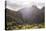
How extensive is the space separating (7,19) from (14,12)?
0.17 meters

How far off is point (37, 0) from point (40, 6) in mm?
120

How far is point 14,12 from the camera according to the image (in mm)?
1358

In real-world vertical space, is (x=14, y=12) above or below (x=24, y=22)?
above

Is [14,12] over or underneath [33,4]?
underneath

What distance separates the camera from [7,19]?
1341mm

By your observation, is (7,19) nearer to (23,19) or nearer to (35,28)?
(23,19)

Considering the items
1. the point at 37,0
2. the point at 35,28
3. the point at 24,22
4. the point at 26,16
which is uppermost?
the point at 37,0

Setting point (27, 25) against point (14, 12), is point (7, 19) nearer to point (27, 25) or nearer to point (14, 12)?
point (14, 12)

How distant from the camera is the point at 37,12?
1.42m

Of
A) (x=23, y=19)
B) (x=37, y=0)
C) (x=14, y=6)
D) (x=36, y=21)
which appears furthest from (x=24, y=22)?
(x=37, y=0)

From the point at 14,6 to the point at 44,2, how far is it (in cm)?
54

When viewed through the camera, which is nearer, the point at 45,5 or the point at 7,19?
the point at 7,19

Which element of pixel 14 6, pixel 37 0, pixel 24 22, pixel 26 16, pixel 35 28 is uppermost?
pixel 37 0

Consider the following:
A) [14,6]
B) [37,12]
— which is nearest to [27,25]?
[37,12]
